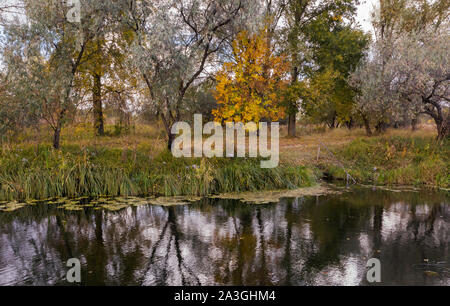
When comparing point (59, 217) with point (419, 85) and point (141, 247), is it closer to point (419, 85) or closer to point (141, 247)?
point (141, 247)

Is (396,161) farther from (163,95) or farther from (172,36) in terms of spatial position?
(172,36)

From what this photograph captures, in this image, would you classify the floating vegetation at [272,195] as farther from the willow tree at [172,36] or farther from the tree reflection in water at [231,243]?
the willow tree at [172,36]

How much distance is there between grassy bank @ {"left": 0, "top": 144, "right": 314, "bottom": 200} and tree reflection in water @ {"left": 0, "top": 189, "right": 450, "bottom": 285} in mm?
1365

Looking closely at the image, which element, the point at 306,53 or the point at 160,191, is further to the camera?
the point at 306,53

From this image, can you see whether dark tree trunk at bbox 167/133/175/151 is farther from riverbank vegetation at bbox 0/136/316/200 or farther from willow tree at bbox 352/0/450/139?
willow tree at bbox 352/0/450/139

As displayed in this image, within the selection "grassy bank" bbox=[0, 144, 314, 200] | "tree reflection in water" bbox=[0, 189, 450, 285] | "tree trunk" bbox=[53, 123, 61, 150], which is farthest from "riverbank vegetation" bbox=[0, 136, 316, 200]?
"tree reflection in water" bbox=[0, 189, 450, 285]

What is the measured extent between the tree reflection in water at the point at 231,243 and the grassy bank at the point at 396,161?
3.77 metres

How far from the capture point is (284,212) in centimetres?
1075

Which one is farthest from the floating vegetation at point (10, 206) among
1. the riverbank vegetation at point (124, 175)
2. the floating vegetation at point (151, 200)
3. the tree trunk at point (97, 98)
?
the tree trunk at point (97, 98)

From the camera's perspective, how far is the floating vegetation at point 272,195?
12.1m

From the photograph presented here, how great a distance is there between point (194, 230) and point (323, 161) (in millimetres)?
10632

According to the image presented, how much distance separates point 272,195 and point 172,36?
722 centimetres
